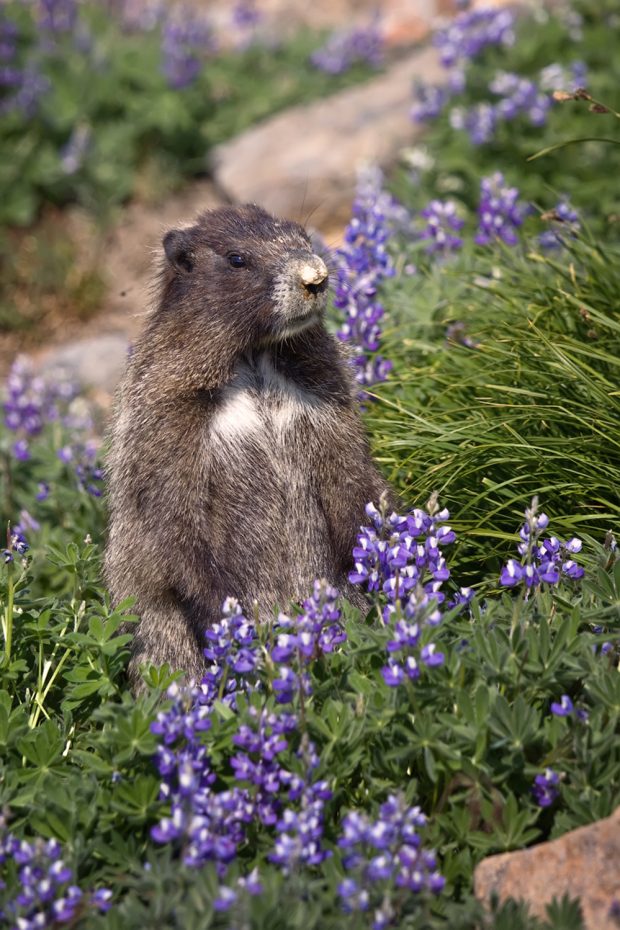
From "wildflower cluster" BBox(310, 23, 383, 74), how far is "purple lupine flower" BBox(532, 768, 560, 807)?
339 inches

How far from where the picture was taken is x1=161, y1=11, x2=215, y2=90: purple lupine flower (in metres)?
10.9

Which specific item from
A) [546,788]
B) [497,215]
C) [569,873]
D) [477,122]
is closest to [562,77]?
[477,122]

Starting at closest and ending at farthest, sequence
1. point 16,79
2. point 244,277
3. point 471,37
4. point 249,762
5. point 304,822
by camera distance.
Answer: point 304,822 → point 249,762 → point 244,277 → point 471,37 → point 16,79

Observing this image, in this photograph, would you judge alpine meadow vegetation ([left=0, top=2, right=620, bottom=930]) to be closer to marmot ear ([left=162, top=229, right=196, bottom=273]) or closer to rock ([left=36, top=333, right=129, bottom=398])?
marmot ear ([left=162, top=229, right=196, bottom=273])

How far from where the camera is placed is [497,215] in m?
6.59

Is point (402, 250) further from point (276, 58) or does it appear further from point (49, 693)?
point (276, 58)

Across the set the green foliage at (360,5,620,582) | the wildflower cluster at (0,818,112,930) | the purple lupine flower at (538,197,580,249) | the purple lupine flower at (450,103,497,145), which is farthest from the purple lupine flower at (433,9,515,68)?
the wildflower cluster at (0,818,112,930)

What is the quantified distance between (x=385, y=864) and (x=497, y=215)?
13.7 ft

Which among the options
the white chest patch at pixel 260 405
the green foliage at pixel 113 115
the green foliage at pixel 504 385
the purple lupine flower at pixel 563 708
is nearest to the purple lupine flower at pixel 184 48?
the green foliage at pixel 113 115

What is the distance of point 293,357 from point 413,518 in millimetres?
943

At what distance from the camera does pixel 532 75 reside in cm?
878

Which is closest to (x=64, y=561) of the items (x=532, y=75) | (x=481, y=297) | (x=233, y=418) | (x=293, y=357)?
(x=233, y=418)

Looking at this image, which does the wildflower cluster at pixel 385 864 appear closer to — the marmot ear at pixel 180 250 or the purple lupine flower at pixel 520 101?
the marmot ear at pixel 180 250

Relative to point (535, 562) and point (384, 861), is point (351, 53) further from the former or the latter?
point (384, 861)
